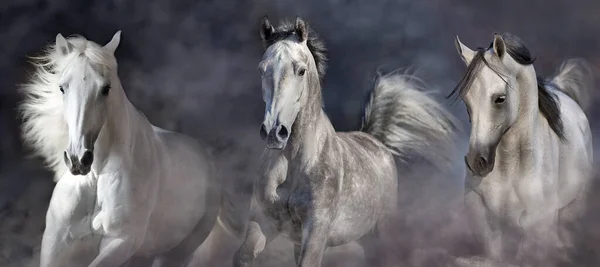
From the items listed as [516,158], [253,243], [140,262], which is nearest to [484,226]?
[516,158]

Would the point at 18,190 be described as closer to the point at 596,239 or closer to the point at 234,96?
the point at 234,96

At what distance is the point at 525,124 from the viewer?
8.96 ft

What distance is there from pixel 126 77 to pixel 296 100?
0.86m

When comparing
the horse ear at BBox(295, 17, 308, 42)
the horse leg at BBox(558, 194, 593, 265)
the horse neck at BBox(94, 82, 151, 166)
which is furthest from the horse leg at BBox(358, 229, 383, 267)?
the horse neck at BBox(94, 82, 151, 166)

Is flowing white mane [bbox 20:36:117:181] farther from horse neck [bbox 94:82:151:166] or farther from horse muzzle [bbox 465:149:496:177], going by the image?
horse muzzle [bbox 465:149:496:177]

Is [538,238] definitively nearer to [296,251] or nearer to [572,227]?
[572,227]

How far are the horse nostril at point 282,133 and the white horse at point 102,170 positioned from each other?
1.69 feet

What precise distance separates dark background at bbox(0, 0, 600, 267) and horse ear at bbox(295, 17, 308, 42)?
21.0 inches

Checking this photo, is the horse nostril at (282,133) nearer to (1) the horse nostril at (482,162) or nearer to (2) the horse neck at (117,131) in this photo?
(2) the horse neck at (117,131)

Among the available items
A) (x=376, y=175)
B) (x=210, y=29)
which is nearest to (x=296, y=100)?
(x=376, y=175)

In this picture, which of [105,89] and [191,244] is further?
[191,244]

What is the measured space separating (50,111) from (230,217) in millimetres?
725

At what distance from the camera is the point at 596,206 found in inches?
118

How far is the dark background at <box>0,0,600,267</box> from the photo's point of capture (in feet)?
9.78
